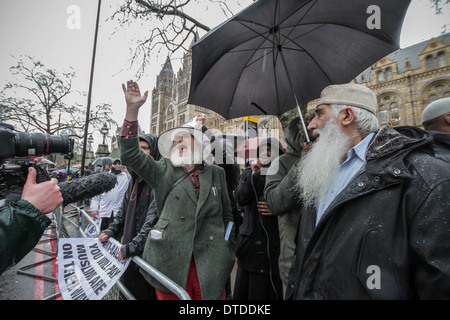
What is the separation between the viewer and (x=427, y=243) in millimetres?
875

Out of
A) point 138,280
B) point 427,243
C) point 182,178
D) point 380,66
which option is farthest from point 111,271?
point 380,66

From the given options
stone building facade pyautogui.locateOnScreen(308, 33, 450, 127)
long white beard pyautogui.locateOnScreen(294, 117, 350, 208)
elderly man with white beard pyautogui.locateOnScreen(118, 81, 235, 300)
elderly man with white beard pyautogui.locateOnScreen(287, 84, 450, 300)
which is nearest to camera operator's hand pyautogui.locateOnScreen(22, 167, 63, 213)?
elderly man with white beard pyautogui.locateOnScreen(118, 81, 235, 300)

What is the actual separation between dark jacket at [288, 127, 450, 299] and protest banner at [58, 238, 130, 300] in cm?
154

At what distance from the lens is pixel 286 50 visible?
7.41 ft

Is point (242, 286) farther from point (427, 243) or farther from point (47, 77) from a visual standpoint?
point (47, 77)

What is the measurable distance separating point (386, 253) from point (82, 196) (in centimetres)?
185

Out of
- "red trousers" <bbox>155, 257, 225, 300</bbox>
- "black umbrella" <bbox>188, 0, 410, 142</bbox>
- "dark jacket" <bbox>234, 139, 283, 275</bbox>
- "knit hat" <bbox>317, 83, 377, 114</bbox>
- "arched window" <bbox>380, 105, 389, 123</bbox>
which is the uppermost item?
"arched window" <bbox>380, 105, 389, 123</bbox>

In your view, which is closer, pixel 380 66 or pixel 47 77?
pixel 47 77

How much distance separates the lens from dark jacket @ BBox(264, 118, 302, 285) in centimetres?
176

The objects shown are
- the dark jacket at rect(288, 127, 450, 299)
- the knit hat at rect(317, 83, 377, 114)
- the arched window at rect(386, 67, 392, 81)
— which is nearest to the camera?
the dark jacket at rect(288, 127, 450, 299)

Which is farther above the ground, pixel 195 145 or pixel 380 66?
pixel 380 66

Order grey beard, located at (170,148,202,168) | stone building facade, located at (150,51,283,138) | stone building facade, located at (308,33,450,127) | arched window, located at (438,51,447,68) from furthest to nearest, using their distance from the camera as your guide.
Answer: stone building facade, located at (150,51,283,138)
arched window, located at (438,51,447,68)
stone building facade, located at (308,33,450,127)
grey beard, located at (170,148,202,168)

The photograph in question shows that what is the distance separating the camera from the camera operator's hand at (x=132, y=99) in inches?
69.6

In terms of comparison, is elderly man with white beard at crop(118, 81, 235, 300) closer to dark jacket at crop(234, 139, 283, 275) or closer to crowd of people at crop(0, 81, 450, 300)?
crowd of people at crop(0, 81, 450, 300)
